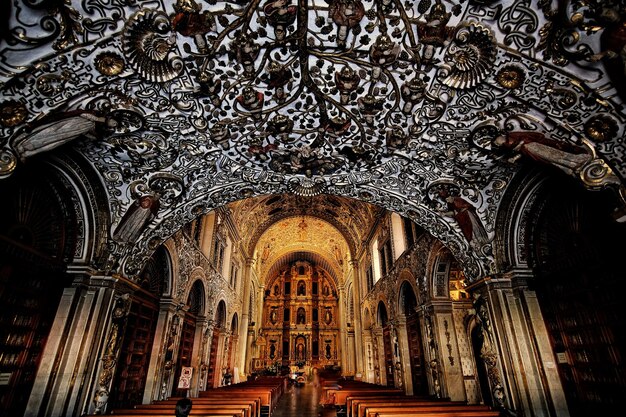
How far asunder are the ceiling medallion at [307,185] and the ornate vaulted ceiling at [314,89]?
70 cm

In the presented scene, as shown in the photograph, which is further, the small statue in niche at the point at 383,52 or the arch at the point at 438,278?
the arch at the point at 438,278

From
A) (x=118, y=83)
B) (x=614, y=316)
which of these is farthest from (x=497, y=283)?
(x=118, y=83)

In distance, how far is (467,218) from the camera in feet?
21.0

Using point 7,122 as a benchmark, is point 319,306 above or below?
above

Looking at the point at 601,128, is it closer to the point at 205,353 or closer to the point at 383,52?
the point at 383,52

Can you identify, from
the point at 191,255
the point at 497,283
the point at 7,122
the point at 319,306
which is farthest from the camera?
the point at 319,306

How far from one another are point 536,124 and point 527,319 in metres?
3.38

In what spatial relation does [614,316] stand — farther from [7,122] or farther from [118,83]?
[7,122]

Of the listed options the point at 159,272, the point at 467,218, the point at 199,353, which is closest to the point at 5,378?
the point at 159,272

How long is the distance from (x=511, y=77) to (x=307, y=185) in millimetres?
4198

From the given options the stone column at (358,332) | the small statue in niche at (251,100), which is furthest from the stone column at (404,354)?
the small statue in niche at (251,100)

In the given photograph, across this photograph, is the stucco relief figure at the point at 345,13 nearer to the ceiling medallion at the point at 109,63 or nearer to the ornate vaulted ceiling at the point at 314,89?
the ornate vaulted ceiling at the point at 314,89

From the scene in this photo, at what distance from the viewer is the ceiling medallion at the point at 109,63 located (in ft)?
12.4

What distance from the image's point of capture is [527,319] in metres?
5.44
